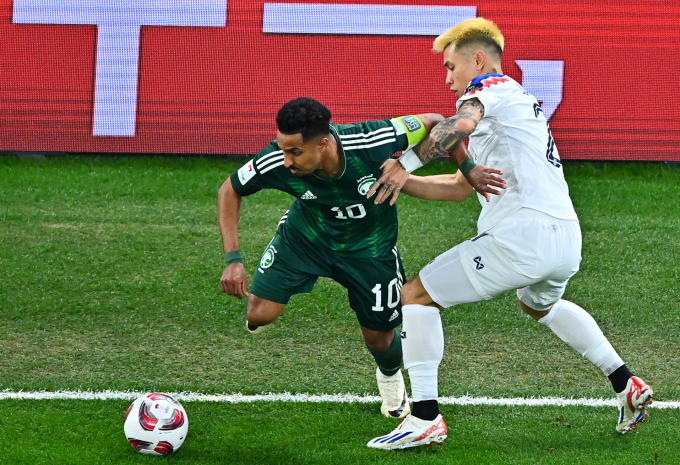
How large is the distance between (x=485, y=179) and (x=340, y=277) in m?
1.15

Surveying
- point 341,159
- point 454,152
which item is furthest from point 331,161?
point 454,152

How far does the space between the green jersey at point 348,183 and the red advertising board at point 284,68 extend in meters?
5.62

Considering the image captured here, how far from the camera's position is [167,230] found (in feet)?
27.6

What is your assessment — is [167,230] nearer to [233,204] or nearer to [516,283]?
[233,204]

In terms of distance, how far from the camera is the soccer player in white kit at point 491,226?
4328mm

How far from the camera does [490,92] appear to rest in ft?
14.0

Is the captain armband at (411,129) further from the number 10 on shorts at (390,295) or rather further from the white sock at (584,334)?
the white sock at (584,334)

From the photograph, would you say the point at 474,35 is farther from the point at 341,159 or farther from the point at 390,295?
the point at 390,295

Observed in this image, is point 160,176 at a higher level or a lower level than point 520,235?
lower

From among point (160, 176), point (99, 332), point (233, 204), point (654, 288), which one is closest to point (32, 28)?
point (160, 176)

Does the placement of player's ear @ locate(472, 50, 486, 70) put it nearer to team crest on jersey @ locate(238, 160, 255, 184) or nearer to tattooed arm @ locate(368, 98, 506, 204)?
tattooed arm @ locate(368, 98, 506, 204)

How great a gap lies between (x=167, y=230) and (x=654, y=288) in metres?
4.53

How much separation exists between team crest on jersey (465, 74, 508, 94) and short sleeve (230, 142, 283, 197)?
1.08 metres

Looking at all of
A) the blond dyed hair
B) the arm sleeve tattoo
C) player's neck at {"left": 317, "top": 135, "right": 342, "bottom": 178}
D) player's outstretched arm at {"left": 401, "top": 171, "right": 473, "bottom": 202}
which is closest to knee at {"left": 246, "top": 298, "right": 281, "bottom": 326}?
player's neck at {"left": 317, "top": 135, "right": 342, "bottom": 178}
